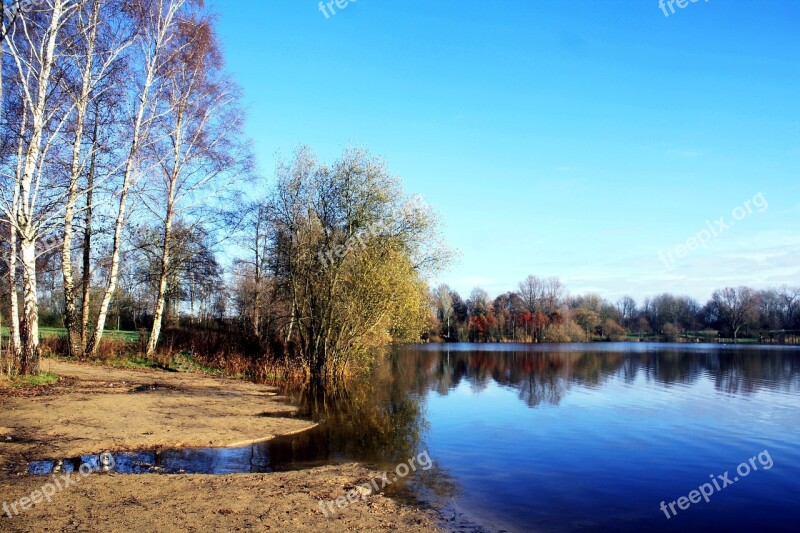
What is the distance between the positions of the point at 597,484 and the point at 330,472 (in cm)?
485

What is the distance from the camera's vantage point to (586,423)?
15.9 meters

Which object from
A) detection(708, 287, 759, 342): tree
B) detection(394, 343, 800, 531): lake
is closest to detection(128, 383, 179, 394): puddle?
detection(394, 343, 800, 531): lake

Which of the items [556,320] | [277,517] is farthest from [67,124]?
[556,320]

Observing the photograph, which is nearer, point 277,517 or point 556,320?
point 277,517

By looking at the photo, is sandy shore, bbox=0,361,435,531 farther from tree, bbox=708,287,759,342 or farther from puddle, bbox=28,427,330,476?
tree, bbox=708,287,759,342

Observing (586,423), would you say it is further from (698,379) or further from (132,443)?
(698,379)

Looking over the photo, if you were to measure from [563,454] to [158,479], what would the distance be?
27.5 feet

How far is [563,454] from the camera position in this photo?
473 inches

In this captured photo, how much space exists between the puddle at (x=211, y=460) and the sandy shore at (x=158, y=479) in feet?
1.15

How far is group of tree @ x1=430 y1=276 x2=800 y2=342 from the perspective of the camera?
91875 millimetres

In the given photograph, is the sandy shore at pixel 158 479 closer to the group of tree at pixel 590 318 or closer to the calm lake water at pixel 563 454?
the calm lake water at pixel 563 454

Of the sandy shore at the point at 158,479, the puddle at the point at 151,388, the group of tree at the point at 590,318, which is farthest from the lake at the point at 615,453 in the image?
the group of tree at the point at 590,318

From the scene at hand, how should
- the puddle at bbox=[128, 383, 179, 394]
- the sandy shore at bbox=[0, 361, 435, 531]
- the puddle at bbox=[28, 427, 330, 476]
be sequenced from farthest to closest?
the puddle at bbox=[128, 383, 179, 394] < the puddle at bbox=[28, 427, 330, 476] < the sandy shore at bbox=[0, 361, 435, 531]

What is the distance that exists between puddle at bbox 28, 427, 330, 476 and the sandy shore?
0.35 metres
